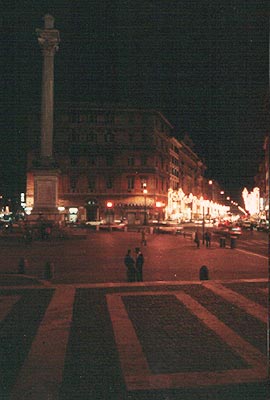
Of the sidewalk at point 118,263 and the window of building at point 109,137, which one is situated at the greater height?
the window of building at point 109,137

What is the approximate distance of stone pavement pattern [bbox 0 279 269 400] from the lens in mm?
7047

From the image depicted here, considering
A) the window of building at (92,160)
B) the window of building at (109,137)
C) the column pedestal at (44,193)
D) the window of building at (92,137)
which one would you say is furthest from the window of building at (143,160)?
the column pedestal at (44,193)

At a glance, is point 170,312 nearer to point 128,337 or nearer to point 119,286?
point 128,337

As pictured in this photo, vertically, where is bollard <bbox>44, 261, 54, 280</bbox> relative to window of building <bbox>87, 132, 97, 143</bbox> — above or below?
below

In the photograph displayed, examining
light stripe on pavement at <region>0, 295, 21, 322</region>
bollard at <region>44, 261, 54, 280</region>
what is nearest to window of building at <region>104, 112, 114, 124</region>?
bollard at <region>44, 261, 54, 280</region>

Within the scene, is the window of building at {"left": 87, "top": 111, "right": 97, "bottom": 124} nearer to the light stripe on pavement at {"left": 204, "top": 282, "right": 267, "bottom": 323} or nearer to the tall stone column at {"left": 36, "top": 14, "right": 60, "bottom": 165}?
the tall stone column at {"left": 36, "top": 14, "right": 60, "bottom": 165}

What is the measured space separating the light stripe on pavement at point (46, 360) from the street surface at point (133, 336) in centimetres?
2

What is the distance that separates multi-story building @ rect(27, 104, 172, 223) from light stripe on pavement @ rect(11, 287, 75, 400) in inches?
2371

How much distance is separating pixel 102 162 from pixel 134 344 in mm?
64544

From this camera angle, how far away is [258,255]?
2684 centimetres

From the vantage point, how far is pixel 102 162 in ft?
239

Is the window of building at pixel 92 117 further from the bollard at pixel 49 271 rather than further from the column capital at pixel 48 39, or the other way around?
the bollard at pixel 49 271

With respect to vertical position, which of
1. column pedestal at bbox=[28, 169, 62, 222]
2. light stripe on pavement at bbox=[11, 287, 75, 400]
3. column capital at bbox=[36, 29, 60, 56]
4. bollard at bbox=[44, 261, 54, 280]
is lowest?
light stripe on pavement at bbox=[11, 287, 75, 400]

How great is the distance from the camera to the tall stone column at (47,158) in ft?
127
